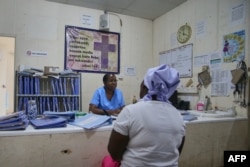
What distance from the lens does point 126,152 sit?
3.88 feet

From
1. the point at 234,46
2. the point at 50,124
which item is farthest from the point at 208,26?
the point at 50,124

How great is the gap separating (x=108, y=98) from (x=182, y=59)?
4.69 feet

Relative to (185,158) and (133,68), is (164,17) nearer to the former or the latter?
(133,68)

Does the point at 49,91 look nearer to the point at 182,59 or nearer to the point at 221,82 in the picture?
the point at 182,59

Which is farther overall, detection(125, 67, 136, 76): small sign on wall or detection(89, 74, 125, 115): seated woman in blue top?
detection(125, 67, 136, 76): small sign on wall

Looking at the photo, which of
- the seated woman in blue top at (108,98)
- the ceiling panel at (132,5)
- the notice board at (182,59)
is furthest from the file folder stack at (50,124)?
the ceiling panel at (132,5)

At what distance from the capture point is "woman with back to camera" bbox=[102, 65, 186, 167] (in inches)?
43.3

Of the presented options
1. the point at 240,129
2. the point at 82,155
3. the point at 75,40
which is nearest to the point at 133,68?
the point at 75,40

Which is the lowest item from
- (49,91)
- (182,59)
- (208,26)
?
(49,91)

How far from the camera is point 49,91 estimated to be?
3.33 meters

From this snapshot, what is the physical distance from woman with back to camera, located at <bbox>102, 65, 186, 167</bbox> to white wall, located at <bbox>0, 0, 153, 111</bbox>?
2.63 m

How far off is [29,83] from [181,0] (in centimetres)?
261

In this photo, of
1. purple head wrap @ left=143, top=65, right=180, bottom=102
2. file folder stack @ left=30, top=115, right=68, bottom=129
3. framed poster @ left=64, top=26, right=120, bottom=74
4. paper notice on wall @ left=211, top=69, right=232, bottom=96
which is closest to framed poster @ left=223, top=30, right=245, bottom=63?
paper notice on wall @ left=211, top=69, right=232, bottom=96

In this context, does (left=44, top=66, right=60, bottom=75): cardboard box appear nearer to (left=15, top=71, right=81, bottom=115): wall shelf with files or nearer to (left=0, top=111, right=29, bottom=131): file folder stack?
(left=15, top=71, right=81, bottom=115): wall shelf with files
